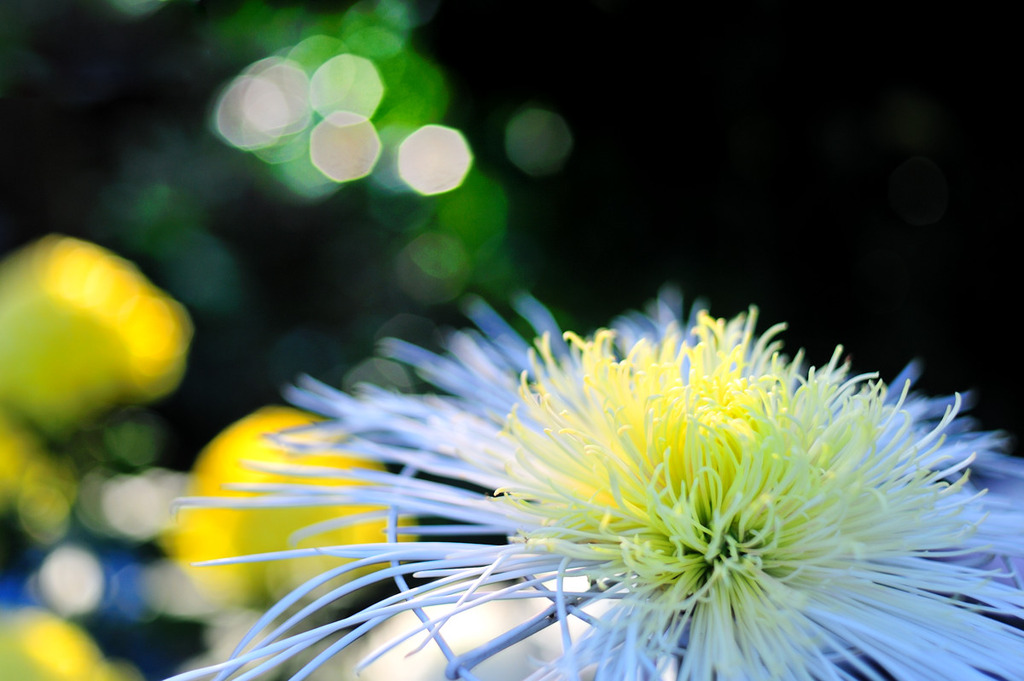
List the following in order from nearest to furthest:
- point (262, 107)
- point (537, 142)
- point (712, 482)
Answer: point (712, 482), point (537, 142), point (262, 107)

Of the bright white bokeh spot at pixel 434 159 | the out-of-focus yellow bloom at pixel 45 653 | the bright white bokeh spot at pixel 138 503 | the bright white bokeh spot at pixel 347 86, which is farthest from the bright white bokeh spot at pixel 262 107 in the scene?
the out-of-focus yellow bloom at pixel 45 653

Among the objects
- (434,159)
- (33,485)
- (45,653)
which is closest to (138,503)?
(33,485)

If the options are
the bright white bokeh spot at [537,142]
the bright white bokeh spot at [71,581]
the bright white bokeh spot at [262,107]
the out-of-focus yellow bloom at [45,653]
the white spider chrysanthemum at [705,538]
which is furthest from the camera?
the bright white bokeh spot at [262,107]

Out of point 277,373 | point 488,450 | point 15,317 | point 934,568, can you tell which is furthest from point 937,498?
point 277,373

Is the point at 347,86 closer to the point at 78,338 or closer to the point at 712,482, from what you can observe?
the point at 78,338

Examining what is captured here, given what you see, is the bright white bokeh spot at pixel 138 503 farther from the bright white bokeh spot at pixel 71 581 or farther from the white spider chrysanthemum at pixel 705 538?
the white spider chrysanthemum at pixel 705 538

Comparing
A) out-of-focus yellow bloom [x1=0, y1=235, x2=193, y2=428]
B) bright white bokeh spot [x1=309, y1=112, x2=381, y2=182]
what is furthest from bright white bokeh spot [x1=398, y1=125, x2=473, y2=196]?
out-of-focus yellow bloom [x1=0, y1=235, x2=193, y2=428]

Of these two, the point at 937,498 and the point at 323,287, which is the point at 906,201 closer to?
the point at 937,498
